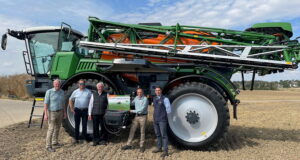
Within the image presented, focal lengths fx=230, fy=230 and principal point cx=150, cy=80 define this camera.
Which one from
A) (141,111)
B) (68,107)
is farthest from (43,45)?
(141,111)

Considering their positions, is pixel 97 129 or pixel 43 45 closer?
pixel 97 129

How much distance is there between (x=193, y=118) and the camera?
5.52 m

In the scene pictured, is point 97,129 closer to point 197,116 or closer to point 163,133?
point 163,133

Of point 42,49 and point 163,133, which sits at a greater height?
point 42,49

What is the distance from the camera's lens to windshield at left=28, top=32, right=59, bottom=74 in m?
7.03

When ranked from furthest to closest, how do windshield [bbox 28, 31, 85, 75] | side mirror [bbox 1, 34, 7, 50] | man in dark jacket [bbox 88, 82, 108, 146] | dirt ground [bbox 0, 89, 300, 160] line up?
windshield [bbox 28, 31, 85, 75], side mirror [bbox 1, 34, 7, 50], man in dark jacket [bbox 88, 82, 108, 146], dirt ground [bbox 0, 89, 300, 160]

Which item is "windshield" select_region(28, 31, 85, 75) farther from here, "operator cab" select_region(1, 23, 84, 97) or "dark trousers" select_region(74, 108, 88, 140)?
"dark trousers" select_region(74, 108, 88, 140)

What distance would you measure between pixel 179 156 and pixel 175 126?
2.77 feet

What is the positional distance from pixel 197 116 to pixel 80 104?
9.50 ft

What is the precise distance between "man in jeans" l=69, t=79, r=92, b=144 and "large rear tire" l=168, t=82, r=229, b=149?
2.09 metres

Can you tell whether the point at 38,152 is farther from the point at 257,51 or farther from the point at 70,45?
the point at 257,51

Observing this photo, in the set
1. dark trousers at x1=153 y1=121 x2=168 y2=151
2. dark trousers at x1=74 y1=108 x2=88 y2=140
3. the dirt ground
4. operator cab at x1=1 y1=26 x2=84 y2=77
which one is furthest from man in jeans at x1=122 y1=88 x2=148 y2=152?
operator cab at x1=1 y1=26 x2=84 y2=77

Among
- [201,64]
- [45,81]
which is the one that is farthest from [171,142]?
[45,81]

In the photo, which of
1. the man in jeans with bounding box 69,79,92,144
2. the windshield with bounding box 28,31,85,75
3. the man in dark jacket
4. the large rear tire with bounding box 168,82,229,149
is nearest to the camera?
the large rear tire with bounding box 168,82,229,149
